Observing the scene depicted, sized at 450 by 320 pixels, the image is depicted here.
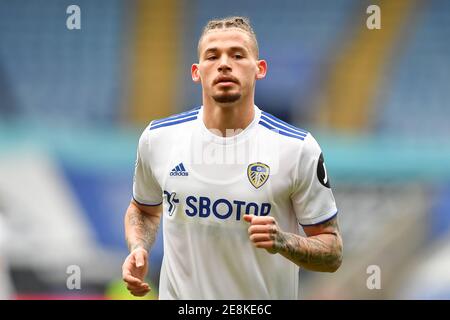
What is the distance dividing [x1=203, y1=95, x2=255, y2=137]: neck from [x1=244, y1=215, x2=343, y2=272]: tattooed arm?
0.65 meters

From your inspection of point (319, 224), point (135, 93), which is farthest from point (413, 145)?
point (319, 224)

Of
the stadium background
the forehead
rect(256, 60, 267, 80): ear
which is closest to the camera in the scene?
the forehead

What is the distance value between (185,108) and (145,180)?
4719mm

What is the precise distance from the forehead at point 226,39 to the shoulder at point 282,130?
1.32 feet

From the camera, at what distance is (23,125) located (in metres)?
8.48

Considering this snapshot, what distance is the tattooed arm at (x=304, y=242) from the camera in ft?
9.94

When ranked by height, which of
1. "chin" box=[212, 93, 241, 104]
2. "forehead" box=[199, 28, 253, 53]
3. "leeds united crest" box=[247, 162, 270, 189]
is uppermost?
"forehead" box=[199, 28, 253, 53]

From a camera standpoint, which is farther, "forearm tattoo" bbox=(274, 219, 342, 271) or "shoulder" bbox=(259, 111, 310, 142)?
"shoulder" bbox=(259, 111, 310, 142)

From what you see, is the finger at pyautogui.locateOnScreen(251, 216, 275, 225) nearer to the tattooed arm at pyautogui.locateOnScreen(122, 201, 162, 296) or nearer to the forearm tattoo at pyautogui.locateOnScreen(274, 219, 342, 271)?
the forearm tattoo at pyautogui.locateOnScreen(274, 219, 342, 271)

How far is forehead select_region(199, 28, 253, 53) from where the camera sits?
361cm

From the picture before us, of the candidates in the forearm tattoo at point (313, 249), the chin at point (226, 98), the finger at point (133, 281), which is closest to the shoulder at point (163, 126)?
the chin at point (226, 98)

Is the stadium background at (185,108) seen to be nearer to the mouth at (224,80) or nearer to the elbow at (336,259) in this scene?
the elbow at (336,259)

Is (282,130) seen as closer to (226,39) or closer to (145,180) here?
(226,39)

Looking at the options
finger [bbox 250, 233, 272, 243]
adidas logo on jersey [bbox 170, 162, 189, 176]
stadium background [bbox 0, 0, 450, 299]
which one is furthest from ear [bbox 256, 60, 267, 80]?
stadium background [bbox 0, 0, 450, 299]
